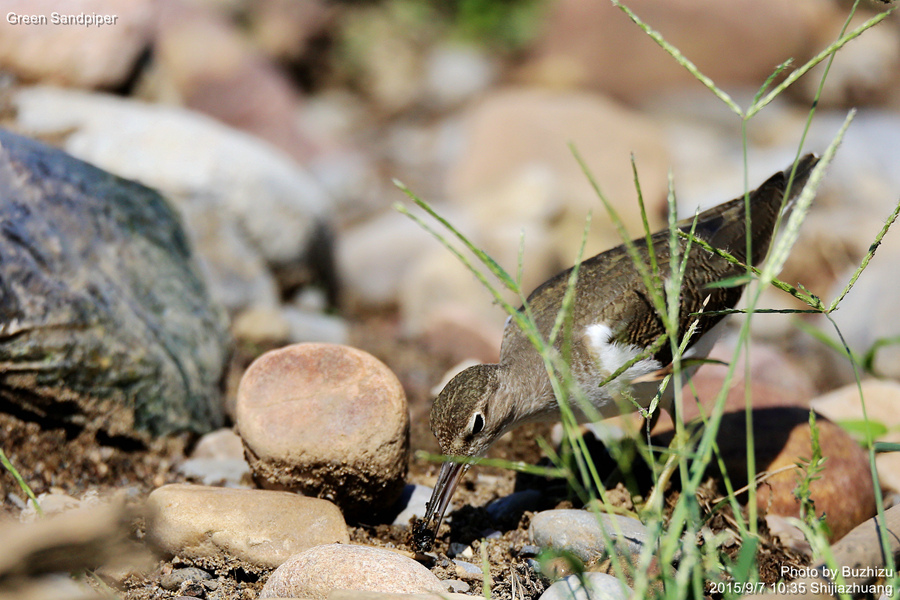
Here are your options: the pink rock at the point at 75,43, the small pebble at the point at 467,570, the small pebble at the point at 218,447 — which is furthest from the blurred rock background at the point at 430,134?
the small pebble at the point at 467,570

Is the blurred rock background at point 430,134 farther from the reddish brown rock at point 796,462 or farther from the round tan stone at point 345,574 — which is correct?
the reddish brown rock at point 796,462

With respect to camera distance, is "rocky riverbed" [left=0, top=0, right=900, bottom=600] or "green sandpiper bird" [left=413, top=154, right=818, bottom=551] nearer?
"rocky riverbed" [left=0, top=0, right=900, bottom=600]

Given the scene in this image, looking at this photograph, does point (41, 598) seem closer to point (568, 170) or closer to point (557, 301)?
Result: point (557, 301)

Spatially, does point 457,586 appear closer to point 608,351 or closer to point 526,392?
point 526,392

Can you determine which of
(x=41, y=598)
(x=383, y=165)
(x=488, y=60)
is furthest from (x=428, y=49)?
(x=41, y=598)

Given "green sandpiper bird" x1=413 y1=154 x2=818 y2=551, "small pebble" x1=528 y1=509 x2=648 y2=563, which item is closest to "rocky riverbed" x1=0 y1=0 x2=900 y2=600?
"small pebble" x1=528 y1=509 x2=648 y2=563

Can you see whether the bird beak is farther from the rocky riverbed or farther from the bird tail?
the bird tail
